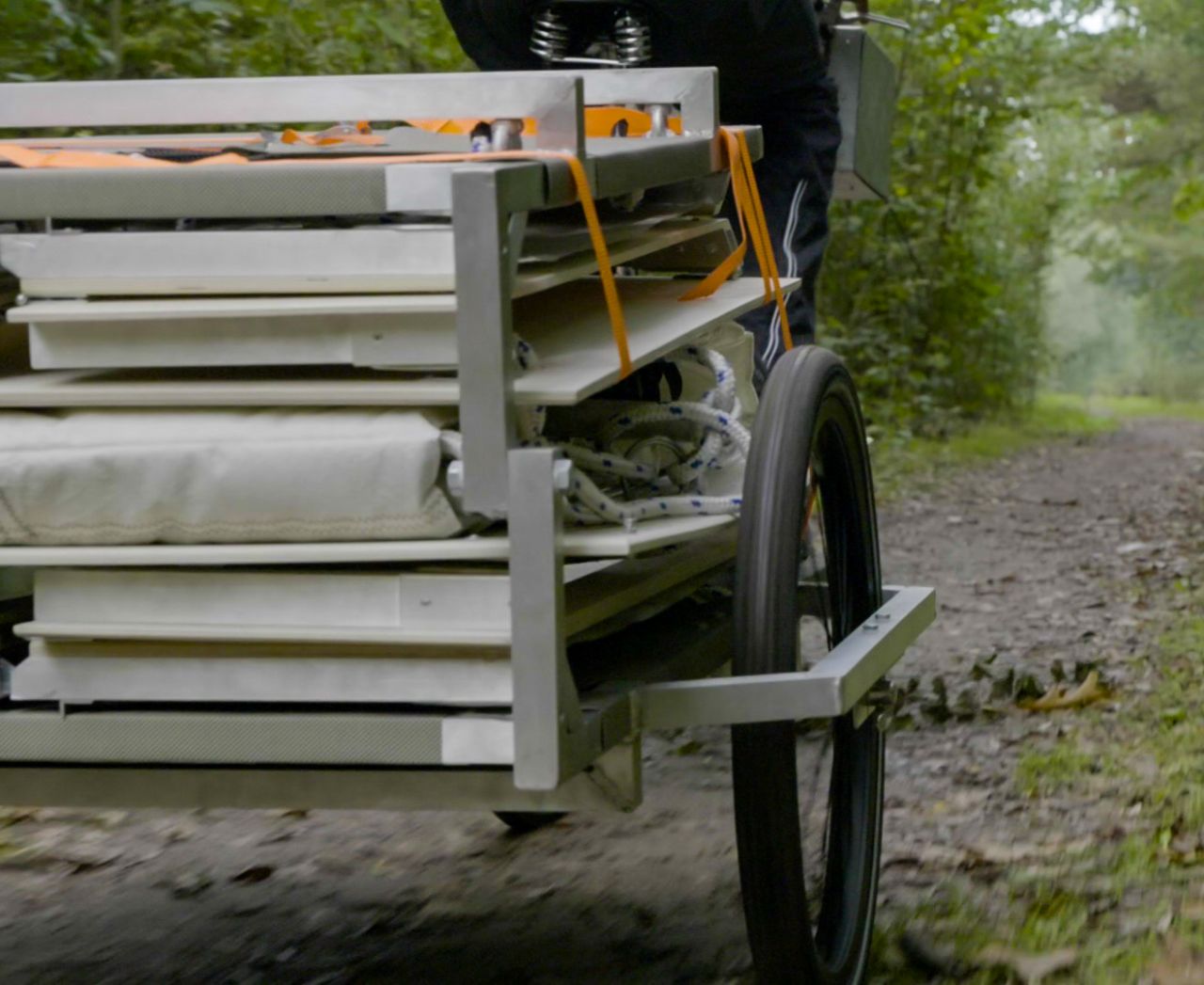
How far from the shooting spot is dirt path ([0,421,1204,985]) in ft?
8.96

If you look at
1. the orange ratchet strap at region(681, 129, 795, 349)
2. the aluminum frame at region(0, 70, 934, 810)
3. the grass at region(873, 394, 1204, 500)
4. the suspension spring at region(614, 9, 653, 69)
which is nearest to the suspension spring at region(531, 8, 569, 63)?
the suspension spring at region(614, 9, 653, 69)

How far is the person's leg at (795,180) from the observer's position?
357 cm

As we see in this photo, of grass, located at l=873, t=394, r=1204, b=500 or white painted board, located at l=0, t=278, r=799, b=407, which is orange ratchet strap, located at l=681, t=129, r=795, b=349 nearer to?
white painted board, located at l=0, t=278, r=799, b=407

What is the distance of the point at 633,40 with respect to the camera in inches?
126

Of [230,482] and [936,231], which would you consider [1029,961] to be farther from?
[936,231]

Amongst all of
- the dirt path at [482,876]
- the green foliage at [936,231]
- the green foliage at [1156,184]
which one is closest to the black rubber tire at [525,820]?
the dirt path at [482,876]

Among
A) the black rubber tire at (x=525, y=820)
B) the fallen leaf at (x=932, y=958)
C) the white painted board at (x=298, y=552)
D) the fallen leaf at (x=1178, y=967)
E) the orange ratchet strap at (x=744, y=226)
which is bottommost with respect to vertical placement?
the black rubber tire at (x=525, y=820)

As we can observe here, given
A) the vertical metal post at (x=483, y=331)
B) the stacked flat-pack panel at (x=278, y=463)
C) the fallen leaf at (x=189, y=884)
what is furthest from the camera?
the fallen leaf at (x=189, y=884)

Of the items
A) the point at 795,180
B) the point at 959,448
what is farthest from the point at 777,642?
the point at 959,448

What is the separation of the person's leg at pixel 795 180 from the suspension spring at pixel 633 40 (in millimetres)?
434

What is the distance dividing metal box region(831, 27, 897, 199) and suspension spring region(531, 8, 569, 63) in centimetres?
84

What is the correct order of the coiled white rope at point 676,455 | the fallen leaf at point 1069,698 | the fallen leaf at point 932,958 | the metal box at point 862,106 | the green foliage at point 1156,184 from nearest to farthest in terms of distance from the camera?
the coiled white rope at point 676,455 < the fallen leaf at point 932,958 < the metal box at point 862,106 < the fallen leaf at point 1069,698 < the green foliage at point 1156,184

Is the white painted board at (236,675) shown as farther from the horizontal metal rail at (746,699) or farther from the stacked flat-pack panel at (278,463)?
the horizontal metal rail at (746,699)

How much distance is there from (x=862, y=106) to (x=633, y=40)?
0.92 meters
